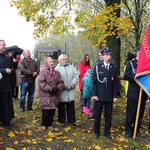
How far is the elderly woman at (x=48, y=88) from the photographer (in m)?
6.53

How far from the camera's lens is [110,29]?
38.3 feet

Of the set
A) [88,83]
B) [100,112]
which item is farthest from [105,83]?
[88,83]

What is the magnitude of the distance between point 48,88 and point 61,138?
1178 mm

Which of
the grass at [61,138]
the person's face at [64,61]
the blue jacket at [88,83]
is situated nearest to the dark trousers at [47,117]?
the grass at [61,138]

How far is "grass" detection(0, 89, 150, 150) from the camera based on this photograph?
5.75 m

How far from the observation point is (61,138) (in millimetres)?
6164

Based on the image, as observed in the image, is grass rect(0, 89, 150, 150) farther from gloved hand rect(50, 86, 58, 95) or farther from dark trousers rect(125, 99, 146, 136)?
gloved hand rect(50, 86, 58, 95)

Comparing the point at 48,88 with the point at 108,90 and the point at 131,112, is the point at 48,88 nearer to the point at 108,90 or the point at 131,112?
the point at 108,90

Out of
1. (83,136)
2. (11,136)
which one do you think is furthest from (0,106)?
(83,136)

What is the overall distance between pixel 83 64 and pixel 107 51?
10.2 ft

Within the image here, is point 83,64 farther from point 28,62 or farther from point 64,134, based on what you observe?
point 64,134

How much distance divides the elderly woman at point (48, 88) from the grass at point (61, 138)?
1.46 ft

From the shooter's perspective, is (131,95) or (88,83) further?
(88,83)

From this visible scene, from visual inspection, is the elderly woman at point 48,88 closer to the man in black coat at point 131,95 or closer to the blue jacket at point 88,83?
the man in black coat at point 131,95
